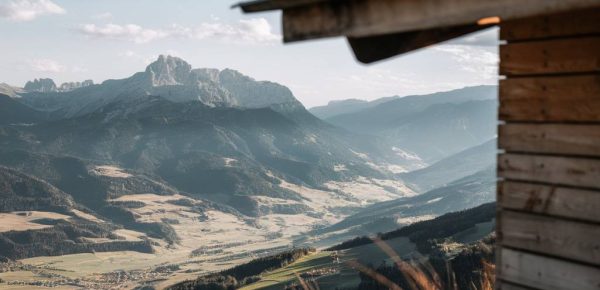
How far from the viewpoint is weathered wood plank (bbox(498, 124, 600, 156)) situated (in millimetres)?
5406

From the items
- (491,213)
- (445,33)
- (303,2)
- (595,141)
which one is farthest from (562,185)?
(491,213)

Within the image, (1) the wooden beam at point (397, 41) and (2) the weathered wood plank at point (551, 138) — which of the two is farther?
(1) the wooden beam at point (397, 41)

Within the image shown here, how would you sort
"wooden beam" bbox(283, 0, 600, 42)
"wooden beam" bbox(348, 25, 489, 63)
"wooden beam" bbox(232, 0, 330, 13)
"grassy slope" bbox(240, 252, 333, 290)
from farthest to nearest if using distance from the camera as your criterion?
"grassy slope" bbox(240, 252, 333, 290), "wooden beam" bbox(348, 25, 489, 63), "wooden beam" bbox(232, 0, 330, 13), "wooden beam" bbox(283, 0, 600, 42)

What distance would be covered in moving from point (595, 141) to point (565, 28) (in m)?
1.08

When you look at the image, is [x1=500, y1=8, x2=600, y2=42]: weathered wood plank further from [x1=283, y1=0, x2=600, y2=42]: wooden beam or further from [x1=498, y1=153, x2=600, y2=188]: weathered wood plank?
[x1=283, y1=0, x2=600, y2=42]: wooden beam

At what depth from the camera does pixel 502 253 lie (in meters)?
6.02

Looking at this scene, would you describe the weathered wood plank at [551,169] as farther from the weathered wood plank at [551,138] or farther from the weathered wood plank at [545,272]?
the weathered wood plank at [545,272]

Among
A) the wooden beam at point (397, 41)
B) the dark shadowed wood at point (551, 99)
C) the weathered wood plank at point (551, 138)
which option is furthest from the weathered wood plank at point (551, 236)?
the wooden beam at point (397, 41)

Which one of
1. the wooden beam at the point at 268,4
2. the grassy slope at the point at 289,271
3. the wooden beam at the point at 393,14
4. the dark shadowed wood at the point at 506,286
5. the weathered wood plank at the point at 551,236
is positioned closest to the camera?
the wooden beam at the point at 393,14

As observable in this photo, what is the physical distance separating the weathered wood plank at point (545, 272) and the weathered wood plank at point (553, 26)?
206 centimetres

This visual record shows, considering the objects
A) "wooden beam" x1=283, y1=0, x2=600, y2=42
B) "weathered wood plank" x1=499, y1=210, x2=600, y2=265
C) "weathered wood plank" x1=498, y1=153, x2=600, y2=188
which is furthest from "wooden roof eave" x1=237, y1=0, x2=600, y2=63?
"weathered wood plank" x1=499, y1=210, x2=600, y2=265

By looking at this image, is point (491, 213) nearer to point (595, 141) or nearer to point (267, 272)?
point (267, 272)

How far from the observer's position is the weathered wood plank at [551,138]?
5.41 m

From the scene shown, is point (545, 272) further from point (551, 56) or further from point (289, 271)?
point (289, 271)
